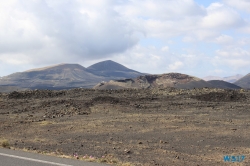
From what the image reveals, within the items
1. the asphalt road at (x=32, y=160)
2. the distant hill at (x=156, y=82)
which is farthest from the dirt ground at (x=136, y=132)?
the distant hill at (x=156, y=82)

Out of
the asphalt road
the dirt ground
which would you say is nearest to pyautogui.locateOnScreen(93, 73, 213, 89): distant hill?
the dirt ground

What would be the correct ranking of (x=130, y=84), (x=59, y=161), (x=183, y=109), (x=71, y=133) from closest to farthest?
(x=59, y=161)
(x=71, y=133)
(x=183, y=109)
(x=130, y=84)

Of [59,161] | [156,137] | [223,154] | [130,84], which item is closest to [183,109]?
[156,137]

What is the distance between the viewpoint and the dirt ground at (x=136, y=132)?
10.2 meters

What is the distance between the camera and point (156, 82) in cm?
6581

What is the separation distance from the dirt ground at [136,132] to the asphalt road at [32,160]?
132 cm

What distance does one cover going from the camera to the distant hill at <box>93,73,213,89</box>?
57531 mm

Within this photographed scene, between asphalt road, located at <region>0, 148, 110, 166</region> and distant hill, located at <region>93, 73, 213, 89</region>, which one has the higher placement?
distant hill, located at <region>93, 73, 213, 89</region>

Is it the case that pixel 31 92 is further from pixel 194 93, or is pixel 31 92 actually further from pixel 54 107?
pixel 194 93

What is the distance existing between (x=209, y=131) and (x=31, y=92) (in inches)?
971

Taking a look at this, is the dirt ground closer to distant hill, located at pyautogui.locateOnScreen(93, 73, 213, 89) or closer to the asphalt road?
the asphalt road

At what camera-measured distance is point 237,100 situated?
29344mm

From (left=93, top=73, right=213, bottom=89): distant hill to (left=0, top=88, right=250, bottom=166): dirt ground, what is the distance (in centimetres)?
2861

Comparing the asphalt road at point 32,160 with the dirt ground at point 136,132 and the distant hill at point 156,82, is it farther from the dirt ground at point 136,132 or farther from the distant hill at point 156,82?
the distant hill at point 156,82
